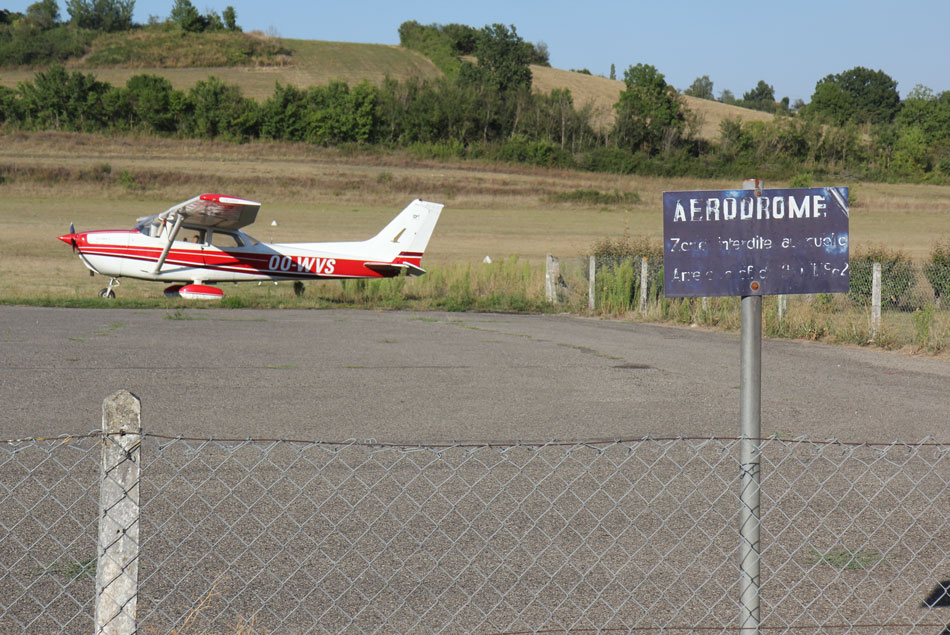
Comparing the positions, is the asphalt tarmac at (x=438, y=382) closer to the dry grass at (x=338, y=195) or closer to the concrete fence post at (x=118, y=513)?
the concrete fence post at (x=118, y=513)

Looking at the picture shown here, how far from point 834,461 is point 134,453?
5483 mm

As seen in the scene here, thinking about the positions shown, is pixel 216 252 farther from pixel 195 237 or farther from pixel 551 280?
pixel 551 280

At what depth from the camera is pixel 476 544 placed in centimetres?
499

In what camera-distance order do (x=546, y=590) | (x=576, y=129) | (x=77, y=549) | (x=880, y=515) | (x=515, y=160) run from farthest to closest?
(x=576, y=129) → (x=515, y=160) → (x=880, y=515) → (x=77, y=549) → (x=546, y=590)

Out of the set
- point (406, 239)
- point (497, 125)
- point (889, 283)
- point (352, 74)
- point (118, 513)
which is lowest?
point (889, 283)

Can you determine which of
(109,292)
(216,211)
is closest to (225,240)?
(216,211)

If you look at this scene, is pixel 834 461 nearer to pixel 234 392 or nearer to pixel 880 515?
pixel 880 515

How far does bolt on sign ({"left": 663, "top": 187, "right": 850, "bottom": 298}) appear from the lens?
128 inches

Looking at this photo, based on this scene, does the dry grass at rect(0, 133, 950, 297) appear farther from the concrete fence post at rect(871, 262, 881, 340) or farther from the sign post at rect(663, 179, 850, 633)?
the sign post at rect(663, 179, 850, 633)

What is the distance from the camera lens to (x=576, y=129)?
76.2 metres

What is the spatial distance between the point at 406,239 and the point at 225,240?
4308 millimetres

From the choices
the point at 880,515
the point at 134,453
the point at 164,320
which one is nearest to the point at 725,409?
the point at 880,515

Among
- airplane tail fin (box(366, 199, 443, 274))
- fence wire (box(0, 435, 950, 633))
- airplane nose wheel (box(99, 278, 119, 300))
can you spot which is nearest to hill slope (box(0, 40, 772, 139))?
airplane tail fin (box(366, 199, 443, 274))

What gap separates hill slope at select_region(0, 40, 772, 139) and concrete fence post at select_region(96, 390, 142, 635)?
73219mm
